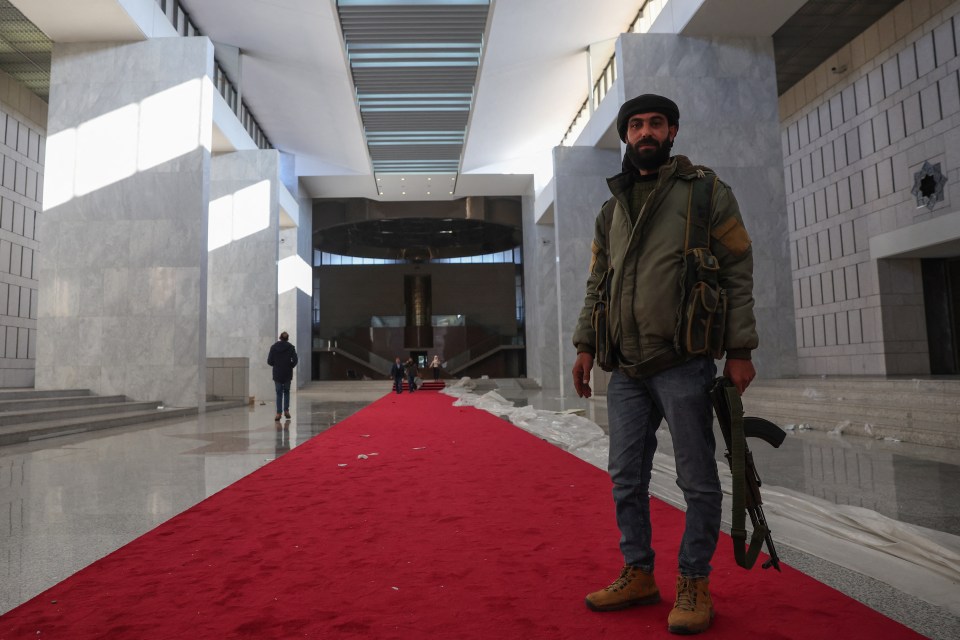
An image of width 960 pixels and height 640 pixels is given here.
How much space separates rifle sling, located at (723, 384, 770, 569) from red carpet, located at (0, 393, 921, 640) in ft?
0.85

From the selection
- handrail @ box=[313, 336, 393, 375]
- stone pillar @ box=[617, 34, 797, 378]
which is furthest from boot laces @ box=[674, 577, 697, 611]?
handrail @ box=[313, 336, 393, 375]

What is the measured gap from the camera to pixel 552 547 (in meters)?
3.12

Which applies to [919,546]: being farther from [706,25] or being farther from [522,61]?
[522,61]

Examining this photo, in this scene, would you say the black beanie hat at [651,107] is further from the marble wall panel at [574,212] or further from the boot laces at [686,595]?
the marble wall panel at [574,212]

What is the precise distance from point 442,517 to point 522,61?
17.5m

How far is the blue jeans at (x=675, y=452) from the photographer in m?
2.17

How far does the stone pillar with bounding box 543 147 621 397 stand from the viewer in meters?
19.7

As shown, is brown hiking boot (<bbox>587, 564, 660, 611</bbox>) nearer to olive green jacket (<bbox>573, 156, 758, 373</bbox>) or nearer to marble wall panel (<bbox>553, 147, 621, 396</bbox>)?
olive green jacket (<bbox>573, 156, 758, 373</bbox>)

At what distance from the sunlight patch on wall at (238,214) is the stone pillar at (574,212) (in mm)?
9444

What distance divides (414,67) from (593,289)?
15491 millimetres

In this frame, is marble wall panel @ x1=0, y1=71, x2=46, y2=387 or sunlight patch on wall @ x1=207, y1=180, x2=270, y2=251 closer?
marble wall panel @ x1=0, y1=71, x2=46, y2=387

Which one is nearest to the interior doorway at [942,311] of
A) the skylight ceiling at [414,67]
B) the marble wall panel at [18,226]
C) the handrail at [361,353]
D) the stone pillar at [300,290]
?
the skylight ceiling at [414,67]

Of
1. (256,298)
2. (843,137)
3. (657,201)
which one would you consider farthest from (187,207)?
(843,137)

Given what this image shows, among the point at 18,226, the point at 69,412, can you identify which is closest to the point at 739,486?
the point at 69,412
